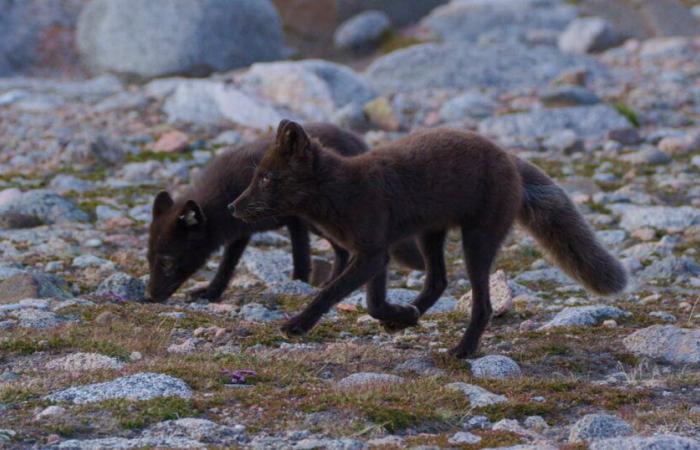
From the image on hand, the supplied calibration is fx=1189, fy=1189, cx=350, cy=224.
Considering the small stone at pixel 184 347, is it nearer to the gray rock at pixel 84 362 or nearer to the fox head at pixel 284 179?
the gray rock at pixel 84 362

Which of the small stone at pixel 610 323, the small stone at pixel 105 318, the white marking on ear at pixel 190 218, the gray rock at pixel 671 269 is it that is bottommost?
the gray rock at pixel 671 269

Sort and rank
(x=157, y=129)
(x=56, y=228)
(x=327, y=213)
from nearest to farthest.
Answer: (x=327, y=213) < (x=56, y=228) < (x=157, y=129)

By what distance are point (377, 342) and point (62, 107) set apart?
460 inches

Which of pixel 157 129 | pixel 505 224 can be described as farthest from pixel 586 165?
pixel 505 224

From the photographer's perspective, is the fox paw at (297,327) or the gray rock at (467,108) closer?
the fox paw at (297,327)

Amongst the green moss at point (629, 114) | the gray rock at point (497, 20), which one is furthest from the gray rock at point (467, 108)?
the gray rock at point (497, 20)

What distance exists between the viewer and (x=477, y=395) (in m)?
5.93

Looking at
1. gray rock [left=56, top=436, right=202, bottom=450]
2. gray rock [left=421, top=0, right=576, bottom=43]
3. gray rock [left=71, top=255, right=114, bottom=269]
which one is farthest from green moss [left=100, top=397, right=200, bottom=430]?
gray rock [left=421, top=0, right=576, bottom=43]

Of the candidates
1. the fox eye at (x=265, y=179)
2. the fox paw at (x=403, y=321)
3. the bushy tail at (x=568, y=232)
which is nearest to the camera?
the fox eye at (x=265, y=179)

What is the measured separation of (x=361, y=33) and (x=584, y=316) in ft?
65.1

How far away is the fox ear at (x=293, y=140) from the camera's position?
24.0 ft

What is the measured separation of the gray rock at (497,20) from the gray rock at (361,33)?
1437 millimetres

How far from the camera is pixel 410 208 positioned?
745 cm

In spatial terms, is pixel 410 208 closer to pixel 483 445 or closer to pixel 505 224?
pixel 505 224
